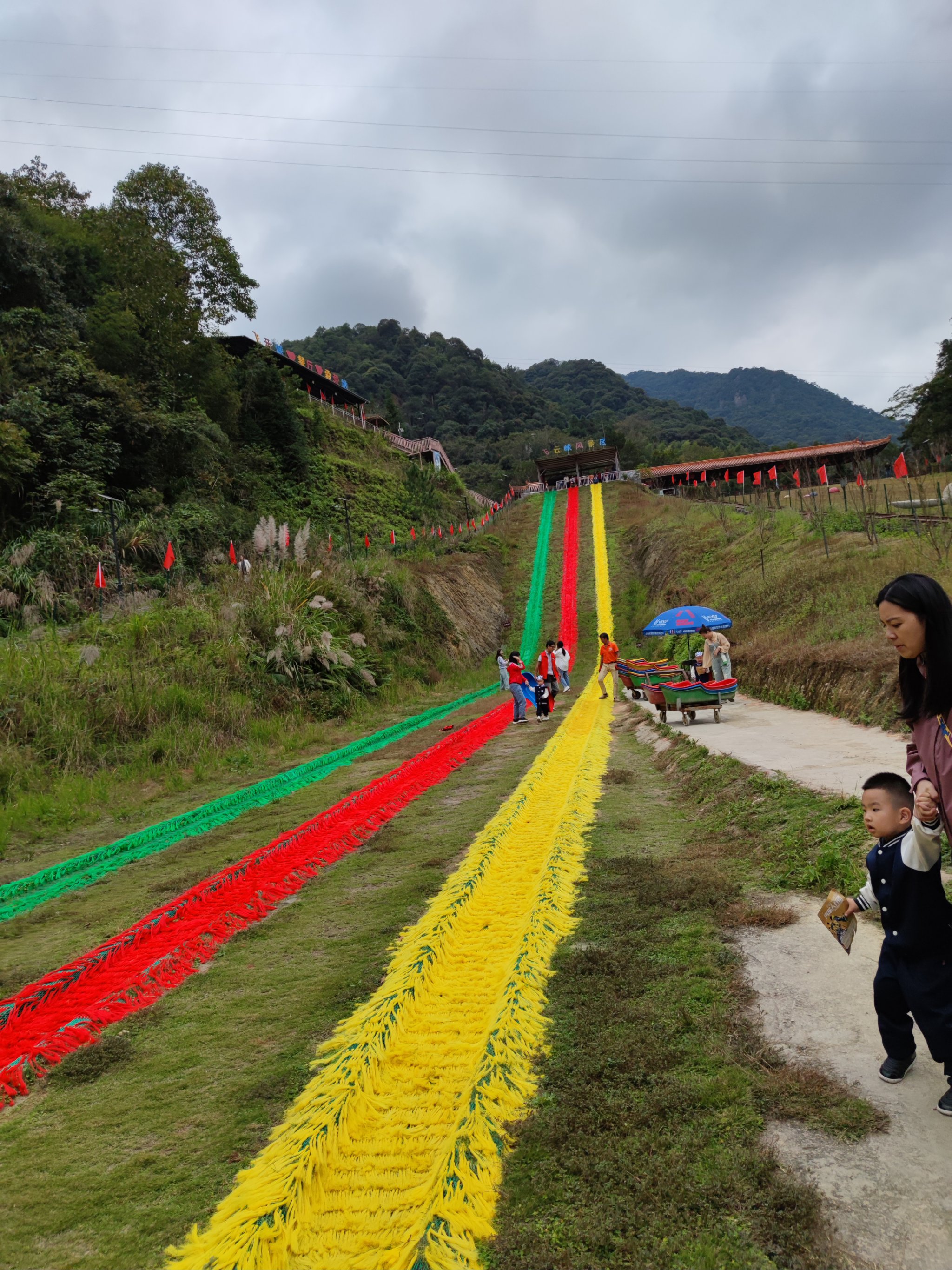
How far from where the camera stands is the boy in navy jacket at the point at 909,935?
2.39m

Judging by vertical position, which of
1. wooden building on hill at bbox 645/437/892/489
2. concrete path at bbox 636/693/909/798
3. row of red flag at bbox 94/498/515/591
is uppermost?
wooden building on hill at bbox 645/437/892/489

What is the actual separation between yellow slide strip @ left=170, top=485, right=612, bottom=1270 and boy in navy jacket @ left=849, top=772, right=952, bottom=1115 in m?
1.26

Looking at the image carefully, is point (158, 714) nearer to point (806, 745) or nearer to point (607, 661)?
point (806, 745)

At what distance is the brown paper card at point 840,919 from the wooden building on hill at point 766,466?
39.8 m

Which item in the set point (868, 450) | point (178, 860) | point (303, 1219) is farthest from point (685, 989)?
point (868, 450)

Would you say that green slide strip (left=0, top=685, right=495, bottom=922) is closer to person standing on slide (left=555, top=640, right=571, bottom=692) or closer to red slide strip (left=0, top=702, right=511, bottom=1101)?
red slide strip (left=0, top=702, right=511, bottom=1101)

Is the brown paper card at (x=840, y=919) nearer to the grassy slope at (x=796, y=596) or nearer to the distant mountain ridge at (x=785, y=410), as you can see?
the grassy slope at (x=796, y=596)

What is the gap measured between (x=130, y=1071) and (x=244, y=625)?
439 inches

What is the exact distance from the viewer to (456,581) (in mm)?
25875

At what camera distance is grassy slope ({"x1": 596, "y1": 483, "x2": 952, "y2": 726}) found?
9.71 meters

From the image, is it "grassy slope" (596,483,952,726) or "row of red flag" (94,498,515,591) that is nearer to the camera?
"grassy slope" (596,483,952,726)

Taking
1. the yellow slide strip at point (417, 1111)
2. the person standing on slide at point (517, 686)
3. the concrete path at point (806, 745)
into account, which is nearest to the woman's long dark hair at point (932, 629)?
the yellow slide strip at point (417, 1111)

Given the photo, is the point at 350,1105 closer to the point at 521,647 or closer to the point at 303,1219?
the point at 303,1219

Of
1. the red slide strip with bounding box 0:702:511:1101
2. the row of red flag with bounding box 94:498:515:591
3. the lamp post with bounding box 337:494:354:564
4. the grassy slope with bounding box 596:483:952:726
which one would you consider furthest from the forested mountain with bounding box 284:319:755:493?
the red slide strip with bounding box 0:702:511:1101
